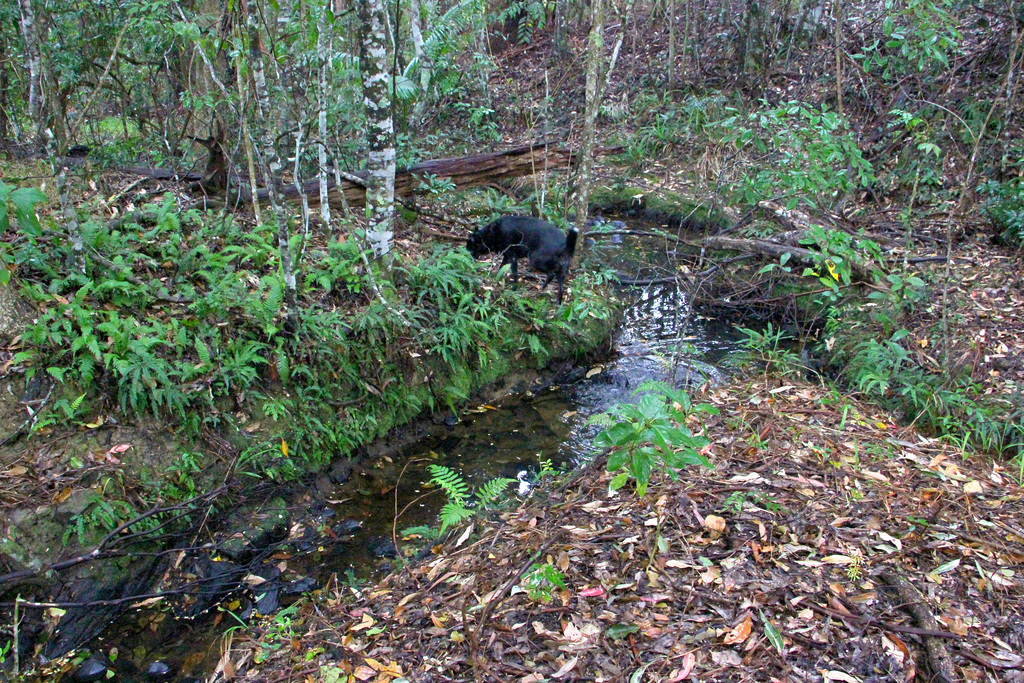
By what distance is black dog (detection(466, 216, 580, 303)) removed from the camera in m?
6.96

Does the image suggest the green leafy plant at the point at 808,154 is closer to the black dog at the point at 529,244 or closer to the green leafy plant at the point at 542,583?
the black dog at the point at 529,244

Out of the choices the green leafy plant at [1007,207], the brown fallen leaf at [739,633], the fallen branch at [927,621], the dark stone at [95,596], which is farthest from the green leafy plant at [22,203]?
the green leafy plant at [1007,207]

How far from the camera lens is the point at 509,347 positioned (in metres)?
6.71

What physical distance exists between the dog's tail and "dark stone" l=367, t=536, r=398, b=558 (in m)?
3.65

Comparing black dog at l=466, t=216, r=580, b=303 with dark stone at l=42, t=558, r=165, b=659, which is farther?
black dog at l=466, t=216, r=580, b=303

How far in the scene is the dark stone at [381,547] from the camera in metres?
4.60

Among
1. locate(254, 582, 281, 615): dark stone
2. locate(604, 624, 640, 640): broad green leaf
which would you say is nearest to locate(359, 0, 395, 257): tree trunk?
locate(254, 582, 281, 615): dark stone

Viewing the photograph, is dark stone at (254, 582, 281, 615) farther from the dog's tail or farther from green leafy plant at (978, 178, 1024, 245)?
green leafy plant at (978, 178, 1024, 245)

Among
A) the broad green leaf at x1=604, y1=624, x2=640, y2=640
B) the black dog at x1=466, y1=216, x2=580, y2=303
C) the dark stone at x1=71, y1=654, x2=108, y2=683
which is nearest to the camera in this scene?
the broad green leaf at x1=604, y1=624, x2=640, y2=640

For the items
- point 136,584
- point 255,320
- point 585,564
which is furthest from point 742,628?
point 255,320

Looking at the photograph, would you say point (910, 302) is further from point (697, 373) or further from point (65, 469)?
point (65, 469)

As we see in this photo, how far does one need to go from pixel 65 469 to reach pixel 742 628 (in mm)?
4481

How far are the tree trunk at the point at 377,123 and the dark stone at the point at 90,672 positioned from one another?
381 cm

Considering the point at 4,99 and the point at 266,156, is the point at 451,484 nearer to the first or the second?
the point at 266,156
